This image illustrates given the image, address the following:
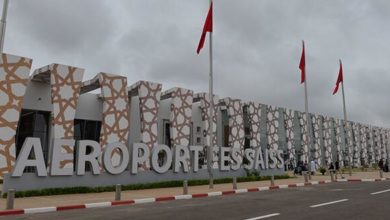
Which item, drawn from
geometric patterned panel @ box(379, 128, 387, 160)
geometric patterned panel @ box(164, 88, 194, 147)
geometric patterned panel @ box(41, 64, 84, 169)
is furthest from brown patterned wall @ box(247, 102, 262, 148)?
geometric patterned panel @ box(379, 128, 387, 160)

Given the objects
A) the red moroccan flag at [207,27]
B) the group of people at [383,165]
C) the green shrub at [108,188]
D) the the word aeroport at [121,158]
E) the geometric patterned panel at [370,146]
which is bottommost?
the green shrub at [108,188]

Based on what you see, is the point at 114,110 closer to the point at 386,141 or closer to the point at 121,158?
the point at 121,158

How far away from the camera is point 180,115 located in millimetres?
Result: 31094

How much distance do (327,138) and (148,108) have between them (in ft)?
158

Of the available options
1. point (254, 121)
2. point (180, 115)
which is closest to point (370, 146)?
point (254, 121)

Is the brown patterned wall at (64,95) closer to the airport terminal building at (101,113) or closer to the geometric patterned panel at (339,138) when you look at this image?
the airport terminal building at (101,113)

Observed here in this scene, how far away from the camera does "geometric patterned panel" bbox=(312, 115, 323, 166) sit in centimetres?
6341

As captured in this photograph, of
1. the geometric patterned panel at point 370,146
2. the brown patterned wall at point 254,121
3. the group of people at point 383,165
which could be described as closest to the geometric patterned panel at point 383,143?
the geometric patterned panel at point 370,146

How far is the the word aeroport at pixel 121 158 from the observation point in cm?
1927

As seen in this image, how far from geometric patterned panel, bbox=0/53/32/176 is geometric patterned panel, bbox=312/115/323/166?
164ft

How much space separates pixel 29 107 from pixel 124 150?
29.6 feet

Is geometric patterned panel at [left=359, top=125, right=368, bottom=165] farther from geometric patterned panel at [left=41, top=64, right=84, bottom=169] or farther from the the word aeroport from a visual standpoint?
geometric patterned panel at [left=41, top=64, right=84, bottom=169]

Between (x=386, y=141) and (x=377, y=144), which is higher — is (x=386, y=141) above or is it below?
above

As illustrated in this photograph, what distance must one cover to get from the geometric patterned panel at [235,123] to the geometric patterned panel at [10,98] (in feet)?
63.4
